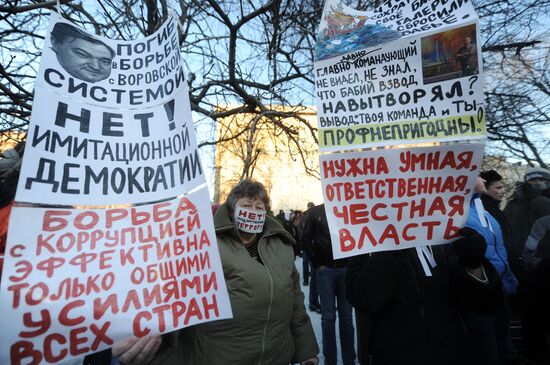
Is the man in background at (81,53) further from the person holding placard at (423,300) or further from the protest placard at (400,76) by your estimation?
the person holding placard at (423,300)

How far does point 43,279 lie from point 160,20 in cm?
453

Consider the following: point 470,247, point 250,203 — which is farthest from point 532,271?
point 250,203

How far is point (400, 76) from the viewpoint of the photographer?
1.91 meters

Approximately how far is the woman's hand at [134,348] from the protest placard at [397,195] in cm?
94

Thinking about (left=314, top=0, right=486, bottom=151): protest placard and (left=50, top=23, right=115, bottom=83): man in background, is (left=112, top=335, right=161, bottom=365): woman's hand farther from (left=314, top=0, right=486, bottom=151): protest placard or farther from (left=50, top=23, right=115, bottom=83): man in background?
(left=314, top=0, right=486, bottom=151): protest placard

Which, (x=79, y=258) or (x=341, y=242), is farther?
(x=341, y=242)

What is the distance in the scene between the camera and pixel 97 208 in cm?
139

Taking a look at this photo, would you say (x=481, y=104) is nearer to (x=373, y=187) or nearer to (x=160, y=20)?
(x=373, y=187)

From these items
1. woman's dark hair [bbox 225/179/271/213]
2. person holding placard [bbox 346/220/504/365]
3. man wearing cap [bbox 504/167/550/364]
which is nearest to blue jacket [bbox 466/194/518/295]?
man wearing cap [bbox 504/167/550/364]

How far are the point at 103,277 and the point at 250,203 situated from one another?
1.04 metres

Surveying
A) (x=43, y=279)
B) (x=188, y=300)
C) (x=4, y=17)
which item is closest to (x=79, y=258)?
(x=43, y=279)

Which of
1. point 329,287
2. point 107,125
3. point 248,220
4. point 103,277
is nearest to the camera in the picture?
point 103,277

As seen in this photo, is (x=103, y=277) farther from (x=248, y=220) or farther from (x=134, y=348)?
(x=248, y=220)

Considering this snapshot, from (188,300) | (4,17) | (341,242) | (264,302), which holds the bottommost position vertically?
(264,302)
